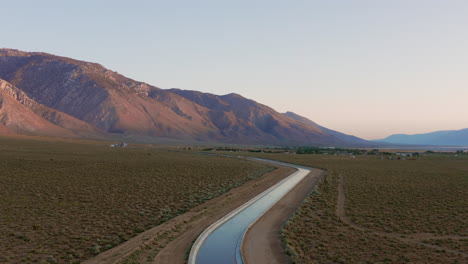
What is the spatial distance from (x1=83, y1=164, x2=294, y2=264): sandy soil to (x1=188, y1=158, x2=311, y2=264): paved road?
56 centimetres

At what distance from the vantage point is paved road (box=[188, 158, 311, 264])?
15422 mm

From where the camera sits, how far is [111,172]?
49094 millimetres

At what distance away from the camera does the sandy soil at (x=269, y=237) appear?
15.4 meters

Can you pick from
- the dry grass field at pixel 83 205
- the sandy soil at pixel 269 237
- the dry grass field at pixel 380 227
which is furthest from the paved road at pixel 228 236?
the dry grass field at pixel 83 205

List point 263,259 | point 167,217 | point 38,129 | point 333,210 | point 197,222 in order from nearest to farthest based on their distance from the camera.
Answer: point 263,259 < point 197,222 < point 167,217 < point 333,210 < point 38,129

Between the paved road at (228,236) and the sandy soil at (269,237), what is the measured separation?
409 mm

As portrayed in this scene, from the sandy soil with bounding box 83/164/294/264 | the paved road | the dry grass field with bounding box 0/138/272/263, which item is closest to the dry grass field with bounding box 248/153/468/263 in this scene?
the paved road

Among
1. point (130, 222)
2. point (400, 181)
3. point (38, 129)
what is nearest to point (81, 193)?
point (130, 222)

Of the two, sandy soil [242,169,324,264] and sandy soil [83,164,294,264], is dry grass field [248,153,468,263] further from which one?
sandy soil [83,164,294,264]

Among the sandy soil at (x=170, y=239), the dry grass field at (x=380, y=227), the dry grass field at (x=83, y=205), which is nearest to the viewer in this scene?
the sandy soil at (x=170, y=239)

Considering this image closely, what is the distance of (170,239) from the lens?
18.2 meters

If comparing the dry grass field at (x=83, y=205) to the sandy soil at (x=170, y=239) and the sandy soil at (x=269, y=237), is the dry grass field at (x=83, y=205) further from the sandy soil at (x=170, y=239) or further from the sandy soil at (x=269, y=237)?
the sandy soil at (x=269, y=237)

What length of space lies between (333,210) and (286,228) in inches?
282

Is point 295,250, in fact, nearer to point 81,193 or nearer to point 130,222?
point 130,222
